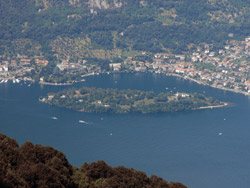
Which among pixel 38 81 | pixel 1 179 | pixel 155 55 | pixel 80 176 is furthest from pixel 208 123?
pixel 1 179

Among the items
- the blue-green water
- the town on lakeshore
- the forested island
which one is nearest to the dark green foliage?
the blue-green water

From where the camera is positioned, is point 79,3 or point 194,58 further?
point 79,3

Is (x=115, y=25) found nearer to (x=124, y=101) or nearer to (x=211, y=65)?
(x=211, y=65)

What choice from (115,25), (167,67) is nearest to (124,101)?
(167,67)

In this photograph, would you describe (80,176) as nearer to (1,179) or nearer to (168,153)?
(1,179)

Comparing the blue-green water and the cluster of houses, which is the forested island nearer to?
the blue-green water

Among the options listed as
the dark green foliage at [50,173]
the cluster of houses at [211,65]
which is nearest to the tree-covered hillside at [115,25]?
the cluster of houses at [211,65]

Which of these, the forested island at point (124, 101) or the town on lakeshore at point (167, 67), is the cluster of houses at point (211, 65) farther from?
the forested island at point (124, 101)
